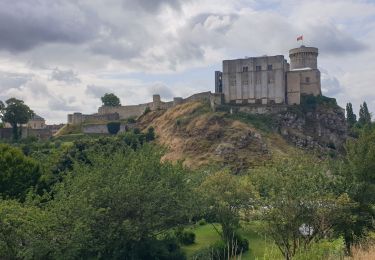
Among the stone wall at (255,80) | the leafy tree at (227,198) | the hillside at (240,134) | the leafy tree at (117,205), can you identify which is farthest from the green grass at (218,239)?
the stone wall at (255,80)

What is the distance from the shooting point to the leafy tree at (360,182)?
30.0 metres

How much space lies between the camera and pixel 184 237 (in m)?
39.8

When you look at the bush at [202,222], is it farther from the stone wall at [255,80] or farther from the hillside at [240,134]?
the stone wall at [255,80]

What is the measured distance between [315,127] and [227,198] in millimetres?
53422

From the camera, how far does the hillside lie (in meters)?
79.9

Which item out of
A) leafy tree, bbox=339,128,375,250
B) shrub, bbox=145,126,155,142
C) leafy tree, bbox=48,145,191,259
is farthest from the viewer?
shrub, bbox=145,126,155,142

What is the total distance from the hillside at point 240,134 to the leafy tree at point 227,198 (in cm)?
3411

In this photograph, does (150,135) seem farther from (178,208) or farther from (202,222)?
(178,208)

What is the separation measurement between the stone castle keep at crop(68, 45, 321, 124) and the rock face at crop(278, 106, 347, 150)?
2757mm

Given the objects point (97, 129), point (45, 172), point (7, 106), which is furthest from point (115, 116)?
point (45, 172)

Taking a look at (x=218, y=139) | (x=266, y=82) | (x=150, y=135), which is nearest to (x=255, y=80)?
A: (x=266, y=82)

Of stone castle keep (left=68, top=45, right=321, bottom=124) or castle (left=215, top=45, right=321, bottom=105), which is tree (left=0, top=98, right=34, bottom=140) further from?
castle (left=215, top=45, right=321, bottom=105)

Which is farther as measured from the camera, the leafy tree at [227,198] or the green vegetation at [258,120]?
the green vegetation at [258,120]

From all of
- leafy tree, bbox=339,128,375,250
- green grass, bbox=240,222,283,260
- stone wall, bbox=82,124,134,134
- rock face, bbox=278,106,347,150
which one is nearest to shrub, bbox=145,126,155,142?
stone wall, bbox=82,124,134,134
